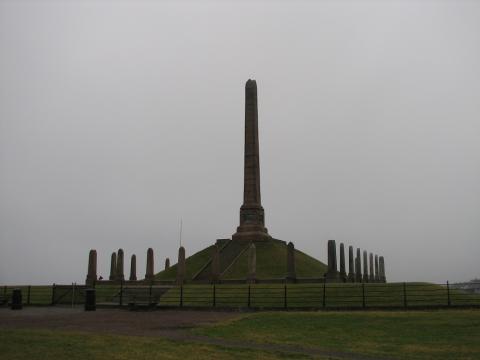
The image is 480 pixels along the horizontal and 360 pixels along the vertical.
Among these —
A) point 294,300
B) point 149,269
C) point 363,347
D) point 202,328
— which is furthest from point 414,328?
point 149,269

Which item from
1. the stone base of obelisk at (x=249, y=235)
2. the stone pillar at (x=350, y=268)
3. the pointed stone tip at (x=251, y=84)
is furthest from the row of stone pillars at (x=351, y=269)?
the pointed stone tip at (x=251, y=84)

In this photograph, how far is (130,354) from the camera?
10164mm

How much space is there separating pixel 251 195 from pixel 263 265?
745 centimetres

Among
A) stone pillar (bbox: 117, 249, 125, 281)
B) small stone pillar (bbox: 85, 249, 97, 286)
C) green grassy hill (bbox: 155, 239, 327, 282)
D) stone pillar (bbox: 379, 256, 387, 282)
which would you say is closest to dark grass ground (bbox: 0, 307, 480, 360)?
small stone pillar (bbox: 85, 249, 97, 286)

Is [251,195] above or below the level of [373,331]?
above

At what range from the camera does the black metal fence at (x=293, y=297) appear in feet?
68.5

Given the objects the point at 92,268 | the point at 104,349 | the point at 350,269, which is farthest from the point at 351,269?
the point at 104,349

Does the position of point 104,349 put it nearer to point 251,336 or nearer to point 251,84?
point 251,336

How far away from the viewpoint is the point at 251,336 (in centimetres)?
1345

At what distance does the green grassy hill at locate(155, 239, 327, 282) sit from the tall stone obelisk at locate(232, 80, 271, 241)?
1318 millimetres

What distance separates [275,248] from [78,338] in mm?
30587

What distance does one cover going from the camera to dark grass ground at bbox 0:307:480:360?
34.7ft

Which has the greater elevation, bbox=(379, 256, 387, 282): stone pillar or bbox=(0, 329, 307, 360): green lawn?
bbox=(379, 256, 387, 282): stone pillar

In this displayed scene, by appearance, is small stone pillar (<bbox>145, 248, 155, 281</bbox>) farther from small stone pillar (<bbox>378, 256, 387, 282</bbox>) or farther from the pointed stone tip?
small stone pillar (<bbox>378, 256, 387, 282</bbox>)
